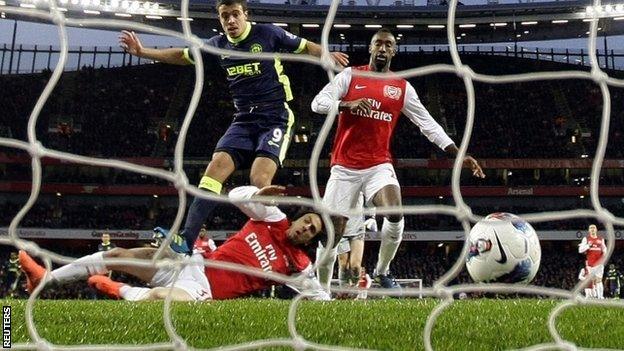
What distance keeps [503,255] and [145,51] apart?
2.49 metres

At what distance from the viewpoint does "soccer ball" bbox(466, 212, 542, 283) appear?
4250 mm

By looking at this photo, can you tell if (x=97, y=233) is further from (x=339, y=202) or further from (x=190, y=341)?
(x=190, y=341)

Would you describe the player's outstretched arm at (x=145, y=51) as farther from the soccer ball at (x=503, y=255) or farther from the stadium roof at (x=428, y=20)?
the stadium roof at (x=428, y=20)

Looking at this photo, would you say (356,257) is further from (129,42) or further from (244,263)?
(129,42)

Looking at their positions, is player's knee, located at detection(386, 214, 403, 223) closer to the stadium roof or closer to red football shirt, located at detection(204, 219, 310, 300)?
red football shirt, located at detection(204, 219, 310, 300)

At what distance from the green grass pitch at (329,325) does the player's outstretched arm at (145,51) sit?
146cm

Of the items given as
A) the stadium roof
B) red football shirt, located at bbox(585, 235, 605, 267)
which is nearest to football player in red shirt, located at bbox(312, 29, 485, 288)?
red football shirt, located at bbox(585, 235, 605, 267)

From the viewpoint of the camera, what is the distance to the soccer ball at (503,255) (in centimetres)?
425

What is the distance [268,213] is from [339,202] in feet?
2.70

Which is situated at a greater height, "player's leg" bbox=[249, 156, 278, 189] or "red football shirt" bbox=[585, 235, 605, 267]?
"player's leg" bbox=[249, 156, 278, 189]

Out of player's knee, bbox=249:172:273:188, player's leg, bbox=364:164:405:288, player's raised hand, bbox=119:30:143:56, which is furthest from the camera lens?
player's leg, bbox=364:164:405:288

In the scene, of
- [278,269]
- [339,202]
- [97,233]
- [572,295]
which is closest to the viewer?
[572,295]

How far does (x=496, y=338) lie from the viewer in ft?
10.5

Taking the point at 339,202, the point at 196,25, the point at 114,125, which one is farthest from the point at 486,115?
the point at 339,202
